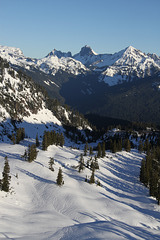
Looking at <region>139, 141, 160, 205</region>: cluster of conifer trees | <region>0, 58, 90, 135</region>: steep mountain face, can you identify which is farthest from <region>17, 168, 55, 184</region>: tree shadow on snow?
<region>0, 58, 90, 135</region>: steep mountain face

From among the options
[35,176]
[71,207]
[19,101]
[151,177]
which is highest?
[19,101]

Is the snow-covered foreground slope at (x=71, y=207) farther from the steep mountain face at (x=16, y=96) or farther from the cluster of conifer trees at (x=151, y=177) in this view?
the steep mountain face at (x=16, y=96)

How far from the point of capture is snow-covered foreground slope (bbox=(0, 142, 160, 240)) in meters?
24.0

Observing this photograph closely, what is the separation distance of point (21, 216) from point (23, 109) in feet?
470

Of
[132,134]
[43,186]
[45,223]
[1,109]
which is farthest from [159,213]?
[132,134]

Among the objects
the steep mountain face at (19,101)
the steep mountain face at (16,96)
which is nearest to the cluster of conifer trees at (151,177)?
the steep mountain face at (19,101)

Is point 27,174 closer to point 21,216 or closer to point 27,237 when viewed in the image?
point 21,216

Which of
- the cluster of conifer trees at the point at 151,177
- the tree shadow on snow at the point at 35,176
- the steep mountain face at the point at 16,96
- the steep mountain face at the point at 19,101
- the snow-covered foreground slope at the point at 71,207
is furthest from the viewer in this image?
the steep mountain face at the point at 16,96

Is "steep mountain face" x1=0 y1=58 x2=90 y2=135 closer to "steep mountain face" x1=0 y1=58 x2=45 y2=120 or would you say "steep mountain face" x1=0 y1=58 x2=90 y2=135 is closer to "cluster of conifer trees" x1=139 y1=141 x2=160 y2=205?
"steep mountain face" x1=0 y1=58 x2=45 y2=120

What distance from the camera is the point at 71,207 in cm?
3772

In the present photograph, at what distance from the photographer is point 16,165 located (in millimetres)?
54469

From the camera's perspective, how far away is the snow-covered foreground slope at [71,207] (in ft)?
78.9

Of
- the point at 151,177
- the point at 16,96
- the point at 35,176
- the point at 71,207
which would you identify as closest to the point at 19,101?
the point at 16,96

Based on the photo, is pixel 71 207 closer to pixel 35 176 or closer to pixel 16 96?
pixel 35 176
